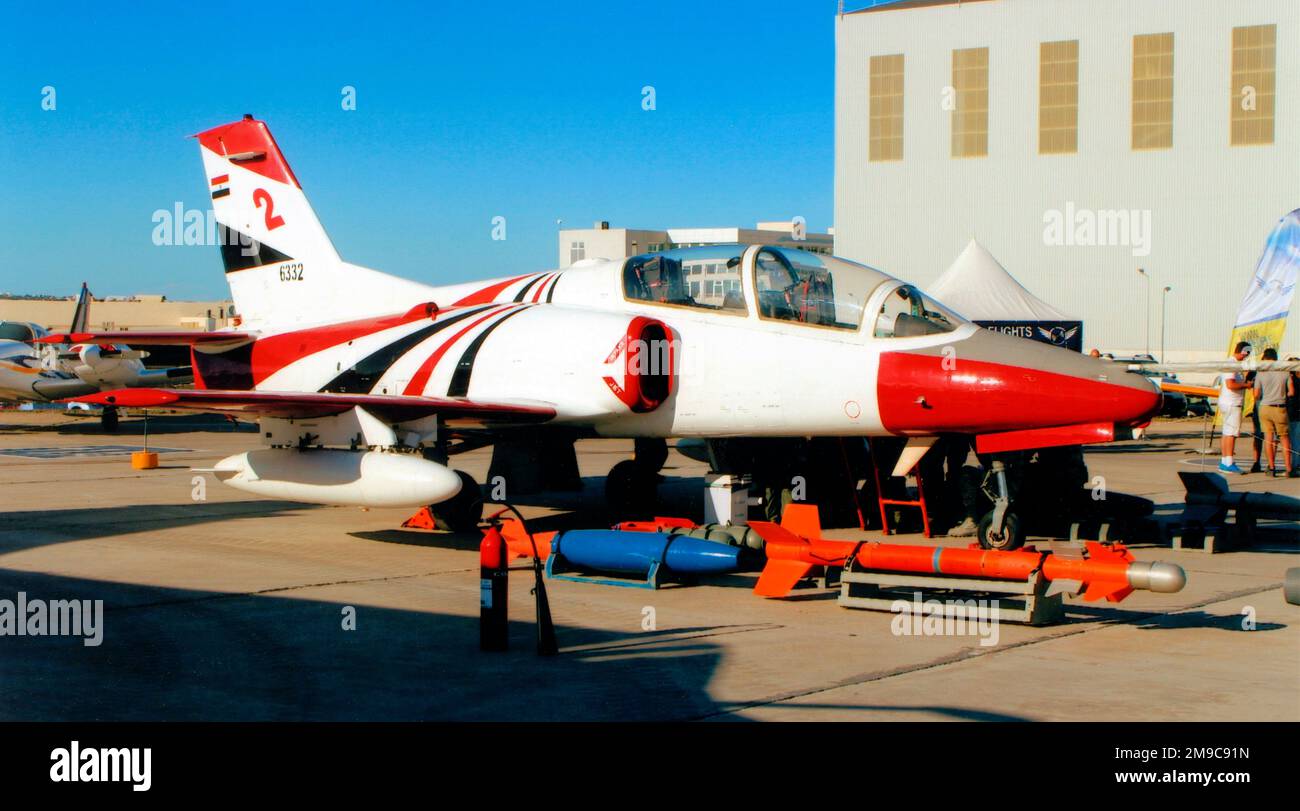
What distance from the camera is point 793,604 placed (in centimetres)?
930

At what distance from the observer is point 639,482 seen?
46.4ft

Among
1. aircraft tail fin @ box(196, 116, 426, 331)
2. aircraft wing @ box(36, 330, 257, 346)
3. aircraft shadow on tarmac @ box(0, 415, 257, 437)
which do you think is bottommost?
aircraft shadow on tarmac @ box(0, 415, 257, 437)

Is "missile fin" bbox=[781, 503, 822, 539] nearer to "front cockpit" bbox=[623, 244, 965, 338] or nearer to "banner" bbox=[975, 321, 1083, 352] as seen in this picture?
"front cockpit" bbox=[623, 244, 965, 338]

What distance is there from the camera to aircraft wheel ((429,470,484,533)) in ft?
41.5

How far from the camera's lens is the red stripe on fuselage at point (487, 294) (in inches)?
549

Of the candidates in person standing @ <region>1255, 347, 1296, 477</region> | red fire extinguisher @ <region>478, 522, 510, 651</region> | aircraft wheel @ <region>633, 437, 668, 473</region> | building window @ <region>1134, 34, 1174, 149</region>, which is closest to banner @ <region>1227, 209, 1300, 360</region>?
person standing @ <region>1255, 347, 1296, 477</region>

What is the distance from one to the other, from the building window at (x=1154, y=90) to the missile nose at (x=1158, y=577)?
143ft

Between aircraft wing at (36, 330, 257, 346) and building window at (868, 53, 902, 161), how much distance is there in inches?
1571

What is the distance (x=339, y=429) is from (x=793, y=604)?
519 cm

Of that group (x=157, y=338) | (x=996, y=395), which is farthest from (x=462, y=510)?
(x=996, y=395)

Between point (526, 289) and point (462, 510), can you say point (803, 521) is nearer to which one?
point (462, 510)

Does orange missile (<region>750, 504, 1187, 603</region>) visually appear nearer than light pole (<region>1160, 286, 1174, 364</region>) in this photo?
Yes
